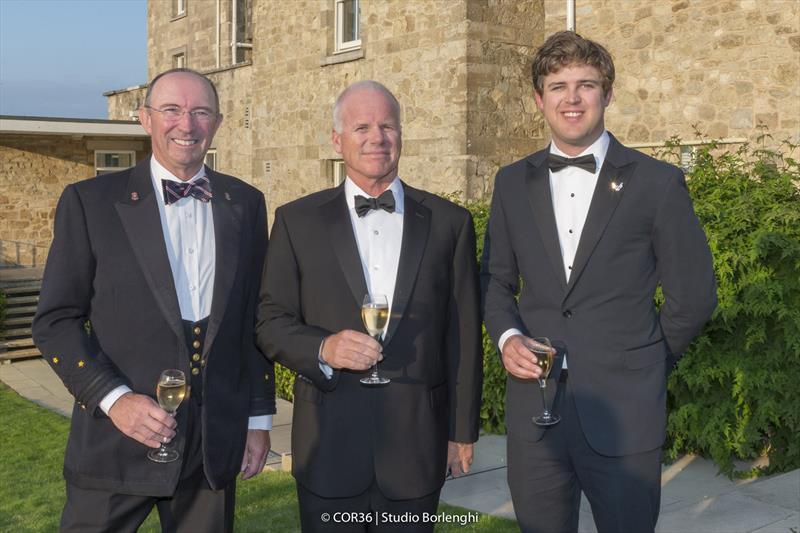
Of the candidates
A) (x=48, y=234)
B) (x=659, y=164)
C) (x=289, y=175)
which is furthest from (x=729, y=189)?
(x=48, y=234)

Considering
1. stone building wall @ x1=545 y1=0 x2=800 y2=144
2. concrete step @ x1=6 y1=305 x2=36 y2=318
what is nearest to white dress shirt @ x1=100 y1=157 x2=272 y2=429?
stone building wall @ x1=545 y1=0 x2=800 y2=144

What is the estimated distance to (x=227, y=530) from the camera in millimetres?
3521

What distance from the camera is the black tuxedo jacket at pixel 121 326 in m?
3.24

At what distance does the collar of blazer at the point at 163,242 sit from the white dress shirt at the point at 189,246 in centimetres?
4

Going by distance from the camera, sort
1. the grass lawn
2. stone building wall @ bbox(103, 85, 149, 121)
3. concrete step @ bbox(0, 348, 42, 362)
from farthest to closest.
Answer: stone building wall @ bbox(103, 85, 149, 121) → concrete step @ bbox(0, 348, 42, 362) → the grass lawn

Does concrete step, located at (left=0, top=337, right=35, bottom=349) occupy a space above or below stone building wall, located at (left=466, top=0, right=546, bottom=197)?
A: below

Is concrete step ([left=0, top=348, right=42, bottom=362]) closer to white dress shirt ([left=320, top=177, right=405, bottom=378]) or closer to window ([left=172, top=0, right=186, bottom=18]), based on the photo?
window ([left=172, top=0, right=186, bottom=18])

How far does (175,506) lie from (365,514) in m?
0.72

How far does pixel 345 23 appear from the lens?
583 inches

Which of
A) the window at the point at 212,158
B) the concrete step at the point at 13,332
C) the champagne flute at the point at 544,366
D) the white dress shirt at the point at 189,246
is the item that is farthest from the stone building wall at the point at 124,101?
the champagne flute at the point at 544,366

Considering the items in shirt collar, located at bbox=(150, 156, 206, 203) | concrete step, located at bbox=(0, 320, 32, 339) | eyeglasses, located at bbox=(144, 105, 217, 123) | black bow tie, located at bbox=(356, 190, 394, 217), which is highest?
eyeglasses, located at bbox=(144, 105, 217, 123)

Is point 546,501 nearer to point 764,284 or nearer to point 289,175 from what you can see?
point 764,284

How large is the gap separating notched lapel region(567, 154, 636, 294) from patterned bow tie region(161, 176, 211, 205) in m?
1.41

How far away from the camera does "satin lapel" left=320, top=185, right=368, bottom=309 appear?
3383mm
